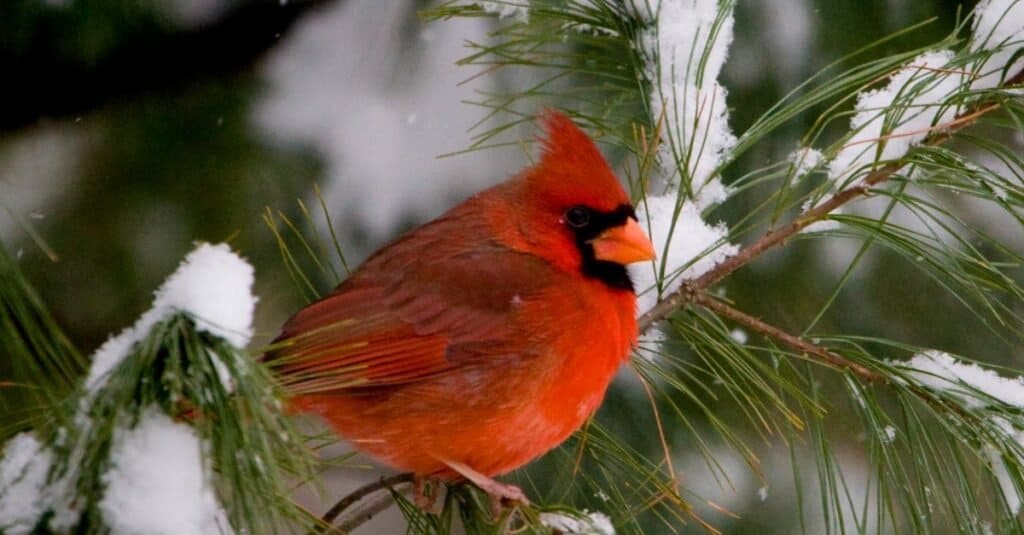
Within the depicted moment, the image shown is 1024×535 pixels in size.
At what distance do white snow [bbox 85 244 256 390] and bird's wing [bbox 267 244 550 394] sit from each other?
2.17 ft

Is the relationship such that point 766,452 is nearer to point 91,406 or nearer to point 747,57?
point 747,57

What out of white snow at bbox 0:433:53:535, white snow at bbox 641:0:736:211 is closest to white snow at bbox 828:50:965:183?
white snow at bbox 641:0:736:211

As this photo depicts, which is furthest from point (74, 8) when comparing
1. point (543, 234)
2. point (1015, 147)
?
point (1015, 147)

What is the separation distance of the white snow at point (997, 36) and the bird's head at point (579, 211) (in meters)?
0.48

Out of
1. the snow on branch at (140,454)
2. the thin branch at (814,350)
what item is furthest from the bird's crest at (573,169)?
the snow on branch at (140,454)

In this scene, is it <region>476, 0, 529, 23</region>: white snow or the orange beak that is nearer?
the orange beak

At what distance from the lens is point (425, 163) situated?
2.47m

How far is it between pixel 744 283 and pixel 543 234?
58 cm

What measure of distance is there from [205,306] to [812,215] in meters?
0.85

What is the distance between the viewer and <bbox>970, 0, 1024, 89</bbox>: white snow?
1.49 meters

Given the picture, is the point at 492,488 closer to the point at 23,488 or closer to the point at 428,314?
the point at 428,314

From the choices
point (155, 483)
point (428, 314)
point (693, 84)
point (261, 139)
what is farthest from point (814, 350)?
point (261, 139)

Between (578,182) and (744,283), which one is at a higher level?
(578,182)

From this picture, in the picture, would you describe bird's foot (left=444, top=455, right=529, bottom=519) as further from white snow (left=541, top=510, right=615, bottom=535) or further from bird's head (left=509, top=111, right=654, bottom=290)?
bird's head (left=509, top=111, right=654, bottom=290)
